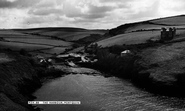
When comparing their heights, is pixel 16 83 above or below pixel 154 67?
below

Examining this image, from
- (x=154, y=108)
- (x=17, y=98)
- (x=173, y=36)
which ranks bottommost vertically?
(x=154, y=108)

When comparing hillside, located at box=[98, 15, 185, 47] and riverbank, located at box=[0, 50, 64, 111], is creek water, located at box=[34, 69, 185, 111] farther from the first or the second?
hillside, located at box=[98, 15, 185, 47]

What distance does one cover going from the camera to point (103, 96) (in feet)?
147

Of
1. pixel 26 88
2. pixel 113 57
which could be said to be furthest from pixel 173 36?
pixel 26 88

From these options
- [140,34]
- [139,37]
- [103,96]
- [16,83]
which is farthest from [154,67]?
[140,34]

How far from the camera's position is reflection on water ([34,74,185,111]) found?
124 feet

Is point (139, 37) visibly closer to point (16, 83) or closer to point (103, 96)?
point (103, 96)

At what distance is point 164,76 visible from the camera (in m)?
48.1

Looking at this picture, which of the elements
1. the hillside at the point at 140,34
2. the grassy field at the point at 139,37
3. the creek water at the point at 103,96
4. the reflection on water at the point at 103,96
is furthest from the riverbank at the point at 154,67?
the hillside at the point at 140,34

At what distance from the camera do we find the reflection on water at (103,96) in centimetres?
3775

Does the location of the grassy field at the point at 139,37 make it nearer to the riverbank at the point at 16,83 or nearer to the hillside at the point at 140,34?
the hillside at the point at 140,34

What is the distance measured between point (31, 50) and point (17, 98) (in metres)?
85.0

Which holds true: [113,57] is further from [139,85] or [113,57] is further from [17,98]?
[17,98]

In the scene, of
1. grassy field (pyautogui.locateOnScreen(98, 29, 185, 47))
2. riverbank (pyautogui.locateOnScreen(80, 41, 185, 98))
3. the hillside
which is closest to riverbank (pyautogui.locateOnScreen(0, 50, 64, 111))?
riverbank (pyautogui.locateOnScreen(80, 41, 185, 98))
